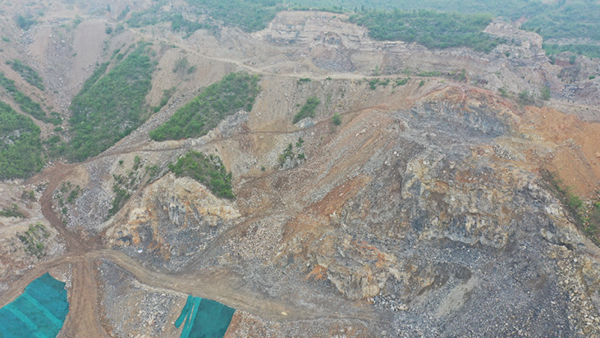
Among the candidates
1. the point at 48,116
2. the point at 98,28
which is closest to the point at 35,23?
the point at 98,28

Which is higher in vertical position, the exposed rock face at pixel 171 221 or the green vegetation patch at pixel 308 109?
the green vegetation patch at pixel 308 109

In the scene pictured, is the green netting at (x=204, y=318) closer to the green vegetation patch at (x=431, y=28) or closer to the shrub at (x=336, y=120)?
the shrub at (x=336, y=120)

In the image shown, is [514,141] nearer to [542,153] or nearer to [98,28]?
[542,153]

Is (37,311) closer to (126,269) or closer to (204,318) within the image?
(126,269)

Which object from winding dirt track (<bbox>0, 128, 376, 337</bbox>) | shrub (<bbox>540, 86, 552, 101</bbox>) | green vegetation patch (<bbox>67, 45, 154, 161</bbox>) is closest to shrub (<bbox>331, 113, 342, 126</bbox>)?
winding dirt track (<bbox>0, 128, 376, 337</bbox>)

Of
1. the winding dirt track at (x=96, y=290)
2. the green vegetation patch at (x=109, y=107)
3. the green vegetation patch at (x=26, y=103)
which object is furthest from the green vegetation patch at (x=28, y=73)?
the winding dirt track at (x=96, y=290)

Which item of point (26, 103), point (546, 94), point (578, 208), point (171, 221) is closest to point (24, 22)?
point (26, 103)
